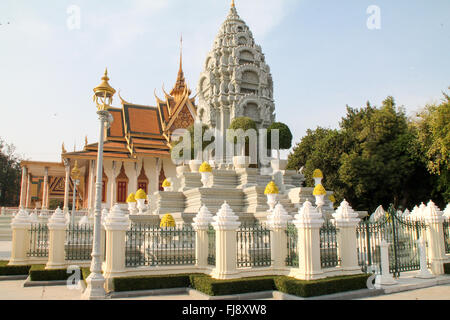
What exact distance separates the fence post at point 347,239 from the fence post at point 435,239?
3.23 meters

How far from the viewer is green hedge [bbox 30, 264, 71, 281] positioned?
37.1ft

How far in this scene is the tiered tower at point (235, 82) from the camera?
22.1 metres

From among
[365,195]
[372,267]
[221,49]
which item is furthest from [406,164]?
[372,267]

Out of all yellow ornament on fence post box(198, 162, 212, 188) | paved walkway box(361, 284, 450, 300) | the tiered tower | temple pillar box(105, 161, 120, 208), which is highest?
the tiered tower

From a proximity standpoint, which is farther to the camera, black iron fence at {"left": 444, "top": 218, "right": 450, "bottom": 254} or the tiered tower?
the tiered tower

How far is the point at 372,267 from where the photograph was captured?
10.6 m

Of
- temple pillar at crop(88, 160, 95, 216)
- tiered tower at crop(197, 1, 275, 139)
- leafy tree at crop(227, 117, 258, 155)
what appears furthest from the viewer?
temple pillar at crop(88, 160, 95, 216)

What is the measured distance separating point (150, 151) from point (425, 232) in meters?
28.2

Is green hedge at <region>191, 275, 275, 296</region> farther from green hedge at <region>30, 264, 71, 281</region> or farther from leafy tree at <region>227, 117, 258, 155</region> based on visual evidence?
leafy tree at <region>227, 117, 258, 155</region>

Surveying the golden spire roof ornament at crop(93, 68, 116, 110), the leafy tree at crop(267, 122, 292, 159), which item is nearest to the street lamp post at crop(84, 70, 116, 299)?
the golden spire roof ornament at crop(93, 68, 116, 110)

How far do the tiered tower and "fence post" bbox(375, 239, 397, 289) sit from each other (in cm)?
1270

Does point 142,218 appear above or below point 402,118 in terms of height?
below
